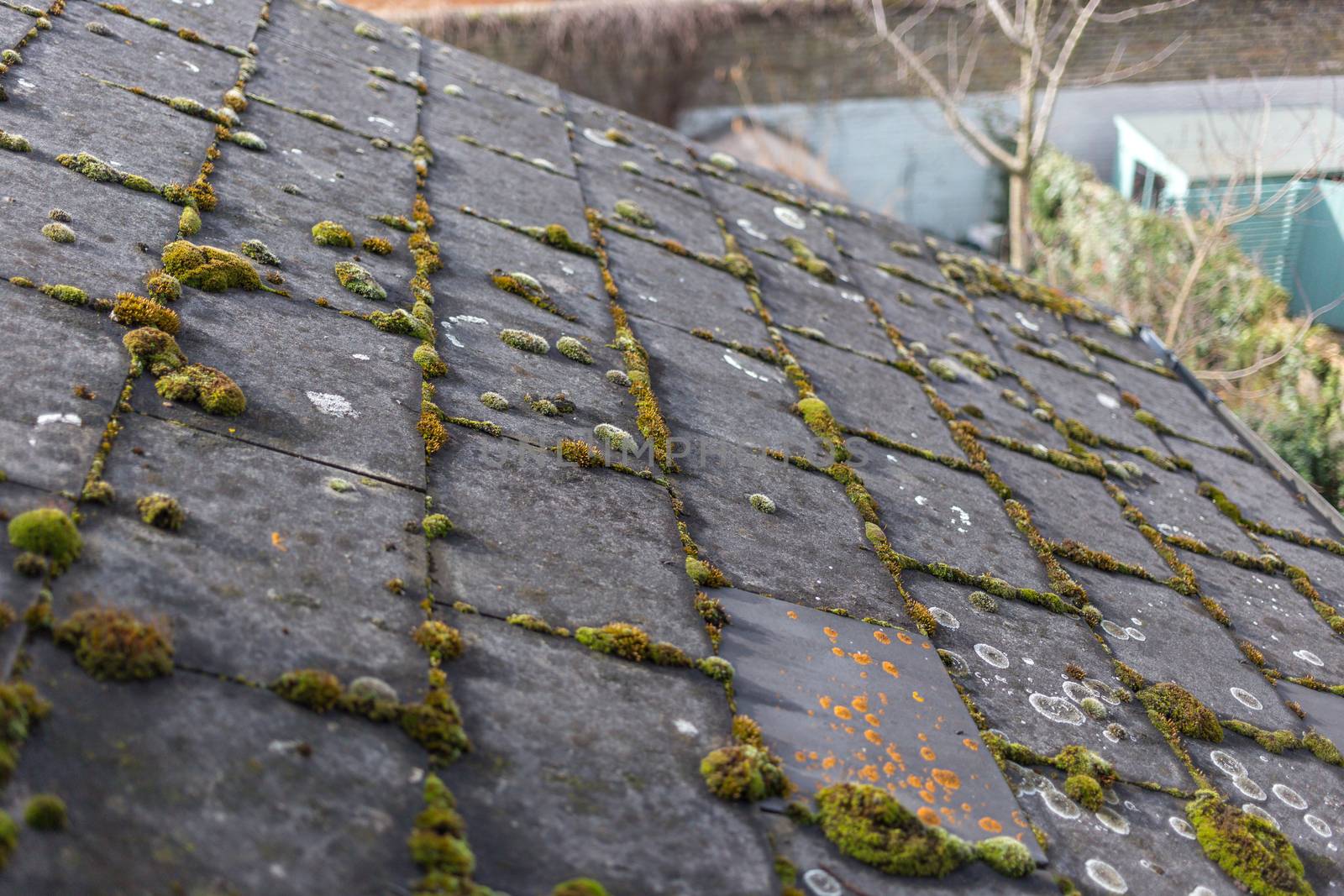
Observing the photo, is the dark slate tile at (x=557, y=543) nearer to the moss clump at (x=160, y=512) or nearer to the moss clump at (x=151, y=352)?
the moss clump at (x=160, y=512)

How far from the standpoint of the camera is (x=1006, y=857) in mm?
3828

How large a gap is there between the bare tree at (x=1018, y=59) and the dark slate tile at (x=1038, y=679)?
1952 centimetres

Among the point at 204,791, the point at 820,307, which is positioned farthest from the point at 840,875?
the point at 820,307

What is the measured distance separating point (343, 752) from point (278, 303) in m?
2.81

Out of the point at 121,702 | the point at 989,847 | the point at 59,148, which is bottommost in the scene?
the point at 989,847

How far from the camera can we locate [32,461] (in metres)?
3.66

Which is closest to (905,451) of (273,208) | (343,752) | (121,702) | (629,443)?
(629,443)

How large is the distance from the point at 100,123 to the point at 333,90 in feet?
8.32

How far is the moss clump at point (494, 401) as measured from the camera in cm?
530

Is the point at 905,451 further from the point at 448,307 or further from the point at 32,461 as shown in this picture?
the point at 32,461

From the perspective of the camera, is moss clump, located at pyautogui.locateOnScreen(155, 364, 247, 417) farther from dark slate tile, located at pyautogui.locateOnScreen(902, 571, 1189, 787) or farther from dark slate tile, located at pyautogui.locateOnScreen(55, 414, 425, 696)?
Result: dark slate tile, located at pyautogui.locateOnScreen(902, 571, 1189, 787)

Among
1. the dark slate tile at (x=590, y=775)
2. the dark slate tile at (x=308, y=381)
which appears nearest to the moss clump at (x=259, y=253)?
the dark slate tile at (x=308, y=381)

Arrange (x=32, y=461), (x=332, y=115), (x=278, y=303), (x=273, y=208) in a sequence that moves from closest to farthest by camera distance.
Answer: (x=32, y=461), (x=278, y=303), (x=273, y=208), (x=332, y=115)

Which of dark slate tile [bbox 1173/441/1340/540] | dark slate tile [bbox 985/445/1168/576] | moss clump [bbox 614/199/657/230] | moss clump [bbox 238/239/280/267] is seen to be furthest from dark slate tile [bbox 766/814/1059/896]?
moss clump [bbox 614/199/657/230]
